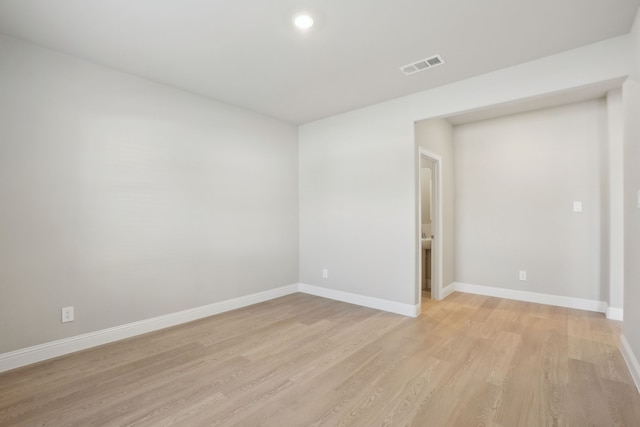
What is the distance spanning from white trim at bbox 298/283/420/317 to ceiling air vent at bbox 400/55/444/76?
2574mm

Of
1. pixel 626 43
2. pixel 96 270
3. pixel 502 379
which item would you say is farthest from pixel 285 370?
pixel 626 43

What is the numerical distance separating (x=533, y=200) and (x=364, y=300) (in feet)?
8.90

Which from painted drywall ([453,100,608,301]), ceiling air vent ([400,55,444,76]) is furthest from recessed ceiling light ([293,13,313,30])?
painted drywall ([453,100,608,301])

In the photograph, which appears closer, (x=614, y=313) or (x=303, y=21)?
(x=303, y=21)

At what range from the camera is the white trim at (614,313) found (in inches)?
132

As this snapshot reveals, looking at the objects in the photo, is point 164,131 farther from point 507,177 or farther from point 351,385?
point 507,177

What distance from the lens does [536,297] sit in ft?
13.6

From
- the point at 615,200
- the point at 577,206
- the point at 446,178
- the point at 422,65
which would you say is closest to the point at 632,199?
the point at 615,200

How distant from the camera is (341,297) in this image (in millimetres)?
4305

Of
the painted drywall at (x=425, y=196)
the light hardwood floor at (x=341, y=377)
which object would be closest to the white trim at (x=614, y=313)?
the light hardwood floor at (x=341, y=377)

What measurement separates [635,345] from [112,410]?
3602mm

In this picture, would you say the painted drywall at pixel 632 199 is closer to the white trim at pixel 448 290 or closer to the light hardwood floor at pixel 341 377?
the light hardwood floor at pixel 341 377

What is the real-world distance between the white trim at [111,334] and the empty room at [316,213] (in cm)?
2

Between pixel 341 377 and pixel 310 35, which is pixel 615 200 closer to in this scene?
pixel 341 377
